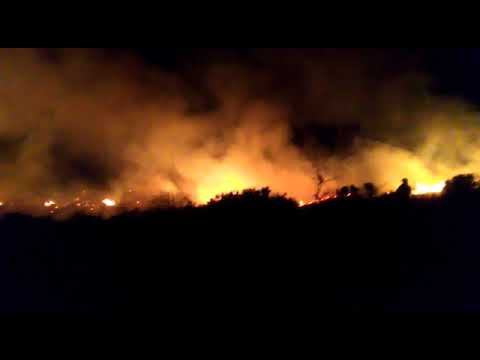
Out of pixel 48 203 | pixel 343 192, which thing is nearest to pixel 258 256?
pixel 343 192

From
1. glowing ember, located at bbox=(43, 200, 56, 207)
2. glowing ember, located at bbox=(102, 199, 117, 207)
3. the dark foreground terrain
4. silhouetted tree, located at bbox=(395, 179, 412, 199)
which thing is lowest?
the dark foreground terrain

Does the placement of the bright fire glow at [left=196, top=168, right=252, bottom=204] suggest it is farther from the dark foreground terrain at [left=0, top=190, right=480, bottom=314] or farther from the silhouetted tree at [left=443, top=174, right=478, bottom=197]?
the silhouetted tree at [left=443, top=174, right=478, bottom=197]

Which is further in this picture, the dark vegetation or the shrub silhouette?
the shrub silhouette

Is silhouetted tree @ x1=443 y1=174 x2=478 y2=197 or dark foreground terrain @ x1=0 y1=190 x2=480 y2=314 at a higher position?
silhouetted tree @ x1=443 y1=174 x2=478 y2=197

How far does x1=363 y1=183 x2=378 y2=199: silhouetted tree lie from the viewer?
3342mm

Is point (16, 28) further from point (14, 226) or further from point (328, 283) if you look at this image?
point (328, 283)

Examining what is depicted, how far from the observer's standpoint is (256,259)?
3053 mm

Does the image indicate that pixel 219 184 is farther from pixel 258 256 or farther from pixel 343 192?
pixel 343 192

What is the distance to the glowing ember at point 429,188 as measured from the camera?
129 inches

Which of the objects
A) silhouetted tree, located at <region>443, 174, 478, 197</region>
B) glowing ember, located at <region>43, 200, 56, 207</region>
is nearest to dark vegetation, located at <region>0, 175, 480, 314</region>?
silhouetted tree, located at <region>443, 174, 478, 197</region>

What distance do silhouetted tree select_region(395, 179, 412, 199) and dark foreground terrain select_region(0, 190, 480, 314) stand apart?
0.06 meters

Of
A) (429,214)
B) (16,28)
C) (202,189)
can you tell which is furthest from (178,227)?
(429,214)

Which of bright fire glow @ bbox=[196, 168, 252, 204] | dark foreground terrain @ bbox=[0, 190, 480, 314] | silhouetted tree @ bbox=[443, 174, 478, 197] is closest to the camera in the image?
dark foreground terrain @ bbox=[0, 190, 480, 314]

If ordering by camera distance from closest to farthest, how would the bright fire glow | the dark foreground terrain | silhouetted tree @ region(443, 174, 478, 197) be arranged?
the dark foreground terrain < silhouetted tree @ region(443, 174, 478, 197) < the bright fire glow
